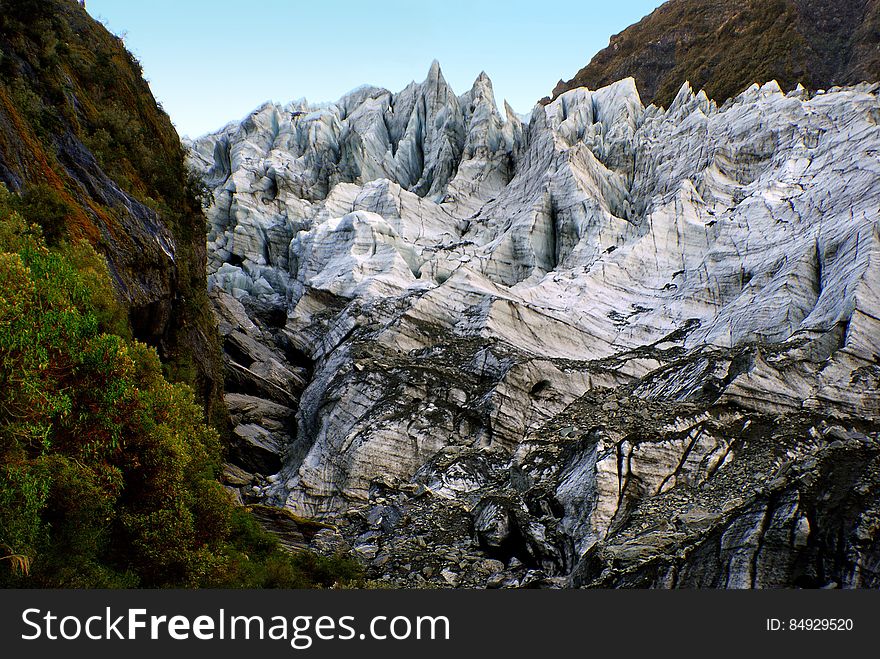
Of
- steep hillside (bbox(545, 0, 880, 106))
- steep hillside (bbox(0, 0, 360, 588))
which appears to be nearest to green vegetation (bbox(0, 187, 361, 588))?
steep hillside (bbox(0, 0, 360, 588))

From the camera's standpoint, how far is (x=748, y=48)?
99.2 m

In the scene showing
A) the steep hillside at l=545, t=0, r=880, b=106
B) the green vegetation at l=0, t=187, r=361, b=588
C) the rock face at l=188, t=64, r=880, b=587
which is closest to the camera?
the green vegetation at l=0, t=187, r=361, b=588

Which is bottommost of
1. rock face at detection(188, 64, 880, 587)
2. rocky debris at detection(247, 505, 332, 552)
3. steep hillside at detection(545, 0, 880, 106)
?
rocky debris at detection(247, 505, 332, 552)

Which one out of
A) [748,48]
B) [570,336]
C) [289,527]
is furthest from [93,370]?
[748,48]

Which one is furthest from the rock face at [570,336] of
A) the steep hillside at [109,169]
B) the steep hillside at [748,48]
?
the steep hillside at [748,48]

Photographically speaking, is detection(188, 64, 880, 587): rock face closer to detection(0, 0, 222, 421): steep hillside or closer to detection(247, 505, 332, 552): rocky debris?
detection(247, 505, 332, 552): rocky debris

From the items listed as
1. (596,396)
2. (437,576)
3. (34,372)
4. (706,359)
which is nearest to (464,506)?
(437,576)

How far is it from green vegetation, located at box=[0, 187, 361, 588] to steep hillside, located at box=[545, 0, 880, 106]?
3625 inches

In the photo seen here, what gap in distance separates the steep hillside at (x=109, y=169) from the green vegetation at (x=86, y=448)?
2388 millimetres

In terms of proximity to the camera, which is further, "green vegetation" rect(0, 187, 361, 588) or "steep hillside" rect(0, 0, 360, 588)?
"steep hillside" rect(0, 0, 360, 588)

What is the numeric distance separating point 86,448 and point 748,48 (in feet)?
354

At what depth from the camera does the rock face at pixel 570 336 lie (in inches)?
851

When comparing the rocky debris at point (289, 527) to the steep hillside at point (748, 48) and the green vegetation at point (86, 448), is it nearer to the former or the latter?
the green vegetation at point (86, 448)

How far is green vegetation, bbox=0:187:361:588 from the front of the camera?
11.8 metres
